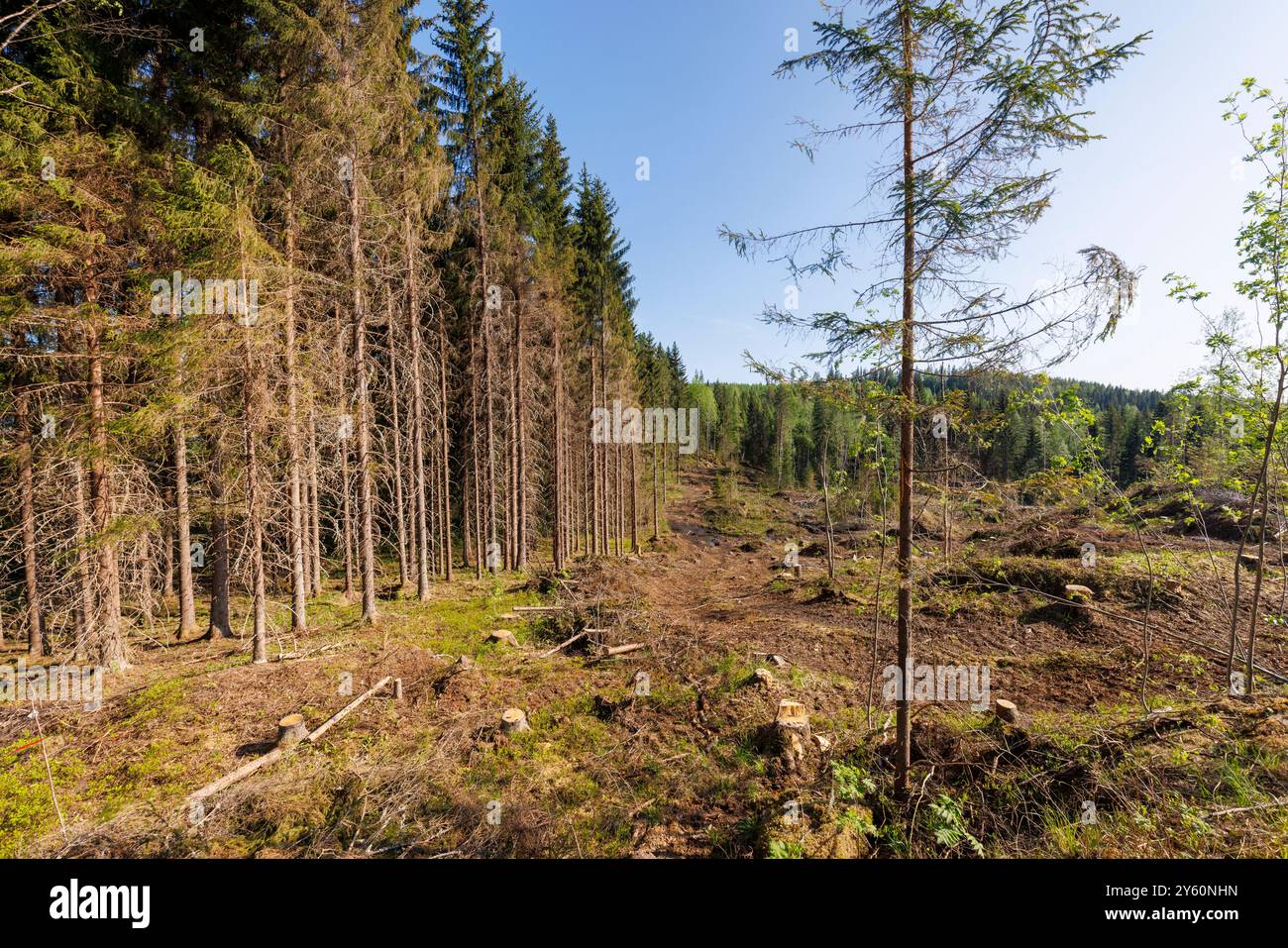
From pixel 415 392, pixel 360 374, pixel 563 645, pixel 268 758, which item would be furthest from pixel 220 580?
pixel 563 645

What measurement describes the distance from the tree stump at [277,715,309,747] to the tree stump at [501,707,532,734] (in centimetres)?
312

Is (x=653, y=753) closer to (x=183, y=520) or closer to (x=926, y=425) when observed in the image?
(x=926, y=425)

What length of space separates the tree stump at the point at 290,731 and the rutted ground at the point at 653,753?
0.34 metres

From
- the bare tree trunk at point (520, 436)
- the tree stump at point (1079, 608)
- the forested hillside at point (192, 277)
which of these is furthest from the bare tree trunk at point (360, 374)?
the tree stump at point (1079, 608)

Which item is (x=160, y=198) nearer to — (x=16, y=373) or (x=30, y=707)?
(x=16, y=373)

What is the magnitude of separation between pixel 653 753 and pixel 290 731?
19.1ft

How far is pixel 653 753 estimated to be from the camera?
7.15 m

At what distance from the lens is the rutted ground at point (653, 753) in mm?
4988

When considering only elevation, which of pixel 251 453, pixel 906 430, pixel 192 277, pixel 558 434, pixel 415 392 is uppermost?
pixel 192 277

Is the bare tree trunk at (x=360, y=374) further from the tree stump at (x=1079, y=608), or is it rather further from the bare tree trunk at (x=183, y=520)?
the tree stump at (x=1079, y=608)

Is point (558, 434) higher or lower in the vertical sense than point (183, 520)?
higher

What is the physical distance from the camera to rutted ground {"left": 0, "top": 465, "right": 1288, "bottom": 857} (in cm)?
499
